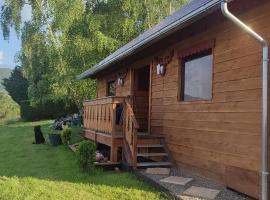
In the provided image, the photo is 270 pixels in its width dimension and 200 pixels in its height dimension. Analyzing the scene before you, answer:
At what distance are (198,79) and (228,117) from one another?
54.5 inches

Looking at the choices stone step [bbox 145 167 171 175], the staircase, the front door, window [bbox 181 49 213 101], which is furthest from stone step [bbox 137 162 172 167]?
the front door

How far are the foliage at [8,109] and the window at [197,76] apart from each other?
2956 centimetres

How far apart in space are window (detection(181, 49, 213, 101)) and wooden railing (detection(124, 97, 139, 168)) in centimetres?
120

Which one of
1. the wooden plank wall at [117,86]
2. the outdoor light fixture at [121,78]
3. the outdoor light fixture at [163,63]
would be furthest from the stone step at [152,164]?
the outdoor light fixture at [121,78]

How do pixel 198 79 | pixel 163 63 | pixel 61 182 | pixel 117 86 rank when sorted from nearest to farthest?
pixel 61 182 < pixel 198 79 < pixel 163 63 < pixel 117 86

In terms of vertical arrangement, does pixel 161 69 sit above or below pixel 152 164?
above

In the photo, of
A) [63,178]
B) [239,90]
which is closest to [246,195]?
[239,90]

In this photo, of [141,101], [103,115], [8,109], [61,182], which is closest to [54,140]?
[141,101]

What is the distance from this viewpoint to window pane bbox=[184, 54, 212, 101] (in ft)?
22.9

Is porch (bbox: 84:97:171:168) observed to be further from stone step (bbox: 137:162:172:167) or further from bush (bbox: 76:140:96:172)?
bush (bbox: 76:140:96:172)

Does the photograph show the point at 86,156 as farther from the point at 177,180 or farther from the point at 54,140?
the point at 54,140

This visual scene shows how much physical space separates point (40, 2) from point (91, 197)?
1633cm

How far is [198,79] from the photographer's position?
24.1 ft

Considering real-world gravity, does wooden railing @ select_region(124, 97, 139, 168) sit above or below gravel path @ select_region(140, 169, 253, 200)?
above
